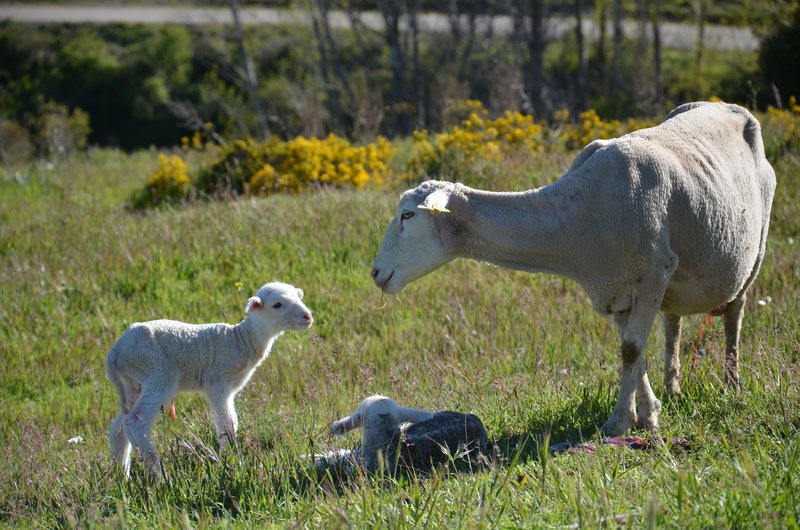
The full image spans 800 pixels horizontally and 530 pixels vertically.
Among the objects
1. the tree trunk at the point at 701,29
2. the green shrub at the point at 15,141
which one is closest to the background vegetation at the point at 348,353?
the tree trunk at the point at 701,29

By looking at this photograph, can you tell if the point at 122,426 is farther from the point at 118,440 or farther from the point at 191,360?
the point at 191,360

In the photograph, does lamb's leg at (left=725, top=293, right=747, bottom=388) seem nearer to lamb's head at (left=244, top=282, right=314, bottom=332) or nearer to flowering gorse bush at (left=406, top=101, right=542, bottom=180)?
lamb's head at (left=244, top=282, right=314, bottom=332)

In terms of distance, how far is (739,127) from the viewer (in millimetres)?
6254

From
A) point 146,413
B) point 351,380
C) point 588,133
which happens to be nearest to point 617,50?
point 588,133

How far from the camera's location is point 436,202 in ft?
17.4

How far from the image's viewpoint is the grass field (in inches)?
171

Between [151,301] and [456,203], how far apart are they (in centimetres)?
507

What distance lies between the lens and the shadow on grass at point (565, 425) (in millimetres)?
5430

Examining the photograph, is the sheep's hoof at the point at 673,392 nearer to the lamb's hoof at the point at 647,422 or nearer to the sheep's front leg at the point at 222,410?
the lamb's hoof at the point at 647,422

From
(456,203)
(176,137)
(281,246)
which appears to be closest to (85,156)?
(176,137)

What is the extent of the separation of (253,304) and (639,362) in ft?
8.41

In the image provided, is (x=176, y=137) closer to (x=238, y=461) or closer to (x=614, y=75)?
(x=614, y=75)

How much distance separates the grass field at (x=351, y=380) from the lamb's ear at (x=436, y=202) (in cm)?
131

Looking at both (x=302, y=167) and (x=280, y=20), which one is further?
(x=280, y=20)
